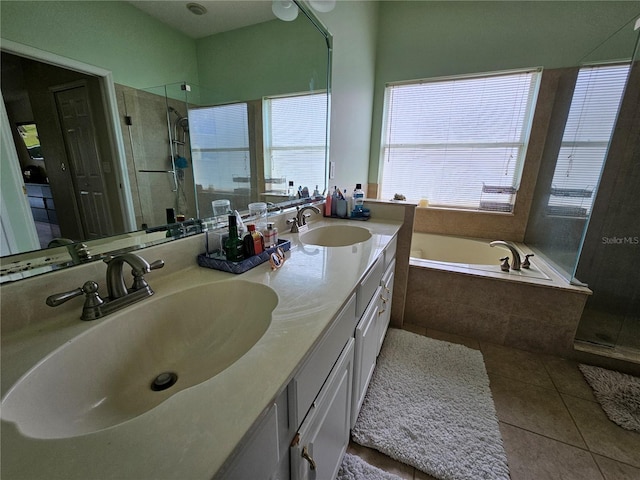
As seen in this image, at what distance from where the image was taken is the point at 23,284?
566 mm

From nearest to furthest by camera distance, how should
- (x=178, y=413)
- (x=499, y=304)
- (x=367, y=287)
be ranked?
(x=178, y=413), (x=367, y=287), (x=499, y=304)

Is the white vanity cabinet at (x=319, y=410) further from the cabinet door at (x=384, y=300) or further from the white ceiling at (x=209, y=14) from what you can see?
the white ceiling at (x=209, y=14)

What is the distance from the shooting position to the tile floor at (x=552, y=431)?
3.66 feet

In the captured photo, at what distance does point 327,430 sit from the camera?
2.62ft

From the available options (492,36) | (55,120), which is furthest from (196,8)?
(492,36)

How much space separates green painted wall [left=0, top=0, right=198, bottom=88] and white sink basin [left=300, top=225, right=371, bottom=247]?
1019 millimetres

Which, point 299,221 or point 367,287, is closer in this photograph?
point 367,287

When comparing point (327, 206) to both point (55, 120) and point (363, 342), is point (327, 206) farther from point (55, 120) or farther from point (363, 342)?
point (55, 120)

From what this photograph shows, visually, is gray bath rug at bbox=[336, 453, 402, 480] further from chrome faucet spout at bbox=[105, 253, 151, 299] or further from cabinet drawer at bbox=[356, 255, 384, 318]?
chrome faucet spout at bbox=[105, 253, 151, 299]

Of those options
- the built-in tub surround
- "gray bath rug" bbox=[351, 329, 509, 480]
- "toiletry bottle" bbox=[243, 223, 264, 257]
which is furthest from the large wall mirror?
the built-in tub surround

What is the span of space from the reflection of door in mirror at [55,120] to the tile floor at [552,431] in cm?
139

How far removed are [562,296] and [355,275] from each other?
1.71 metres

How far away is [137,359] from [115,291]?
179 mm

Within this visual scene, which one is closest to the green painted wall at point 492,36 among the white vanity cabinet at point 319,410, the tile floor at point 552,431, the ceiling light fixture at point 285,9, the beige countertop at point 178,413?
the ceiling light fixture at point 285,9
